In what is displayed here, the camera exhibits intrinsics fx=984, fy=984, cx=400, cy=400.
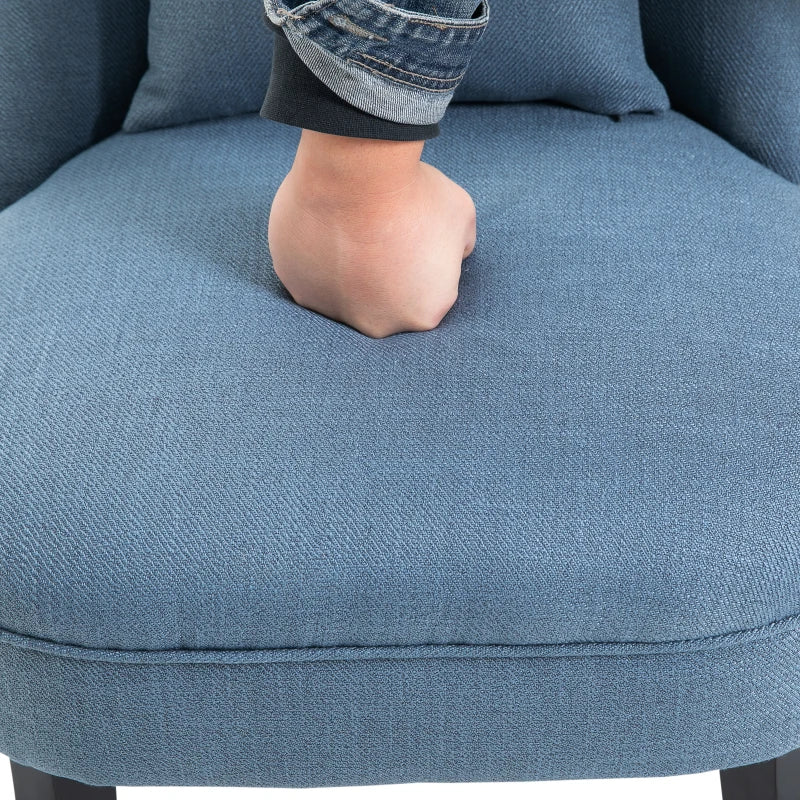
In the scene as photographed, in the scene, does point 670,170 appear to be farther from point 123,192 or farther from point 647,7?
point 123,192

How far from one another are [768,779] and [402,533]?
0.46 m

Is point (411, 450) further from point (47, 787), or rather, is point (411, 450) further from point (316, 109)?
point (47, 787)

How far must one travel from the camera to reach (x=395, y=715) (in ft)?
2.38

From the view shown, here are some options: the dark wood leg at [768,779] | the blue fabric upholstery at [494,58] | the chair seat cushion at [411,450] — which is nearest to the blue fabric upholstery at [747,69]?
the blue fabric upholstery at [494,58]

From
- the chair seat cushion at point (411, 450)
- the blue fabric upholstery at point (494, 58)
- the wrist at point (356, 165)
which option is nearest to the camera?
the chair seat cushion at point (411, 450)

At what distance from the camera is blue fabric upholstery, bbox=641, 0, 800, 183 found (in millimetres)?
1150

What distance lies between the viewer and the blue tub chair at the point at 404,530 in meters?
0.67

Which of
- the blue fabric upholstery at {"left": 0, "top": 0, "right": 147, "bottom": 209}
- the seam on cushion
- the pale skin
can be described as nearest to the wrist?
the pale skin

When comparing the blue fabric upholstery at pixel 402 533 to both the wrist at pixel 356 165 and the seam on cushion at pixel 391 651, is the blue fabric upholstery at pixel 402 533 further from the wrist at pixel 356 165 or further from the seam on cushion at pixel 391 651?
the wrist at pixel 356 165

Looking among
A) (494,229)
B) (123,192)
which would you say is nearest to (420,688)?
(494,229)

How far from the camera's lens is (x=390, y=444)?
28.1 inches

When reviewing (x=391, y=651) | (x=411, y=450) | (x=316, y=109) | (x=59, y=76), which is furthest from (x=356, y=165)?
(x=59, y=76)

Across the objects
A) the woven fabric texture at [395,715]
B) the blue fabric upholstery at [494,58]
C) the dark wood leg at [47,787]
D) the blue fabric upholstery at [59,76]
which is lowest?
the dark wood leg at [47,787]

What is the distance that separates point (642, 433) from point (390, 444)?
0.61 feet
